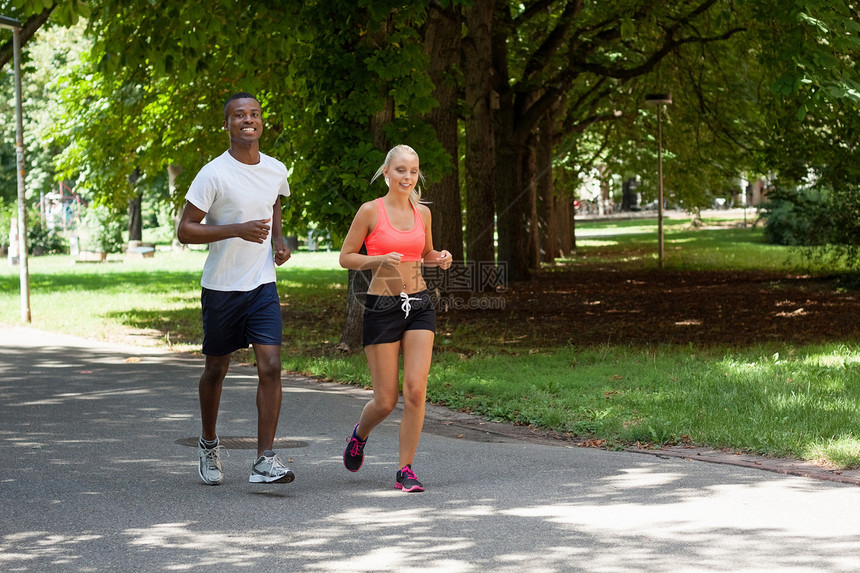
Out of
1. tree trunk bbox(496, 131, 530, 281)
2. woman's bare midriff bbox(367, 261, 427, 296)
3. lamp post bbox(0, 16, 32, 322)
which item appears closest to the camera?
woman's bare midriff bbox(367, 261, 427, 296)

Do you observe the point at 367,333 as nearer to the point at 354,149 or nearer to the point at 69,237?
the point at 354,149

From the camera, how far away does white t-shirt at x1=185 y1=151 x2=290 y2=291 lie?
6352 mm

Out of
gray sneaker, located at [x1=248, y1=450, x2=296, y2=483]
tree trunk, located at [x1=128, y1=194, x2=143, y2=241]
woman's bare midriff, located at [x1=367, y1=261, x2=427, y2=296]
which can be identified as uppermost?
tree trunk, located at [x1=128, y1=194, x2=143, y2=241]

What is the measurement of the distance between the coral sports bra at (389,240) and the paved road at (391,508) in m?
1.37

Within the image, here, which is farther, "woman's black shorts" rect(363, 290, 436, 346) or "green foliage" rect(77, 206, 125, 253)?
"green foliage" rect(77, 206, 125, 253)

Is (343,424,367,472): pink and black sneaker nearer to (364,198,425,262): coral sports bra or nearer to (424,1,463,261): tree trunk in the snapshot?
(364,198,425,262): coral sports bra

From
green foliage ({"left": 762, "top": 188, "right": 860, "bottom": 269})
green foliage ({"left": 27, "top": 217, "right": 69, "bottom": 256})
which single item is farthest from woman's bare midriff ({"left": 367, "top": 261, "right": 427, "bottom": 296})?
green foliage ({"left": 27, "top": 217, "right": 69, "bottom": 256})

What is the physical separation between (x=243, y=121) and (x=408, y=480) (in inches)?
88.5

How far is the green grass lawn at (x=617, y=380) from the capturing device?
26.0 feet

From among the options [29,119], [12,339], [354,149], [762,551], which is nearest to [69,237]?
[29,119]

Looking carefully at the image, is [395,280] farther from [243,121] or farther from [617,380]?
[617,380]

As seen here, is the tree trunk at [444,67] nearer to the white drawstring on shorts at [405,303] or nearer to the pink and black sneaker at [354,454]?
the pink and black sneaker at [354,454]

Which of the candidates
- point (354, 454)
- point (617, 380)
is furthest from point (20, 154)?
point (354, 454)

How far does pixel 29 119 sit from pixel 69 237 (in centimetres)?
535
